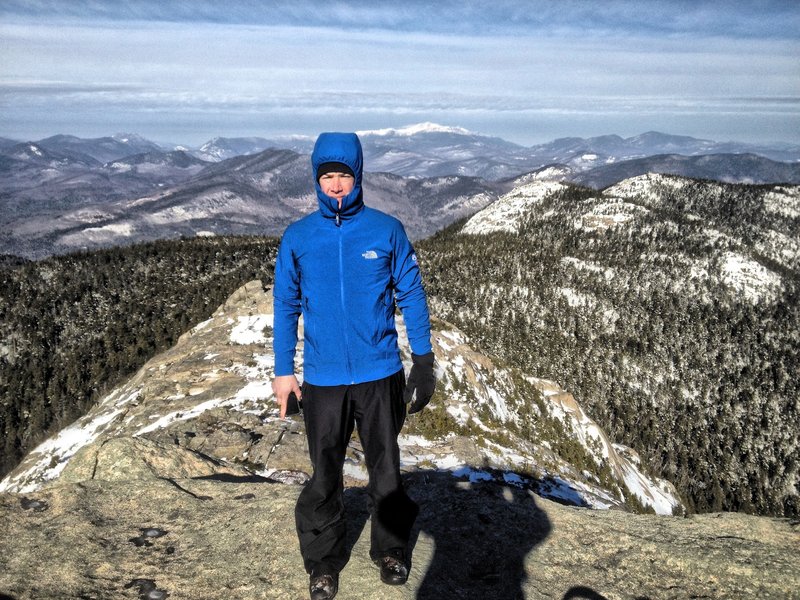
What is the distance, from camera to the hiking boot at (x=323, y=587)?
5.35 m

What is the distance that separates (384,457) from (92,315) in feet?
438

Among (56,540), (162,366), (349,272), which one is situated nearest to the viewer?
(349,272)

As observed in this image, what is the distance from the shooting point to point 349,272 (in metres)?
5.49

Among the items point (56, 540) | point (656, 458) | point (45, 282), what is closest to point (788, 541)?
point (56, 540)

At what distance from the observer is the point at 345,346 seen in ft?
18.3

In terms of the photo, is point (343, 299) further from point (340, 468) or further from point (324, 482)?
point (324, 482)

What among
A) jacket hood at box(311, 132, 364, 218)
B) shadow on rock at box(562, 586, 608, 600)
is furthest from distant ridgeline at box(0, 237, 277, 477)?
shadow on rock at box(562, 586, 608, 600)

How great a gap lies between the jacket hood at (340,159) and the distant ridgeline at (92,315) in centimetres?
8505

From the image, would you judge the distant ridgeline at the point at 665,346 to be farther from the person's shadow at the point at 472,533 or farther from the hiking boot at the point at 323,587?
the hiking boot at the point at 323,587

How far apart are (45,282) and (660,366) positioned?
19048cm

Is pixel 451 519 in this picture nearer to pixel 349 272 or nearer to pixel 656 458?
pixel 349 272

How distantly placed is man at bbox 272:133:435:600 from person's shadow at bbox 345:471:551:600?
2.88 feet

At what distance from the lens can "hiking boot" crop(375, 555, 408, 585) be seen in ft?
18.3

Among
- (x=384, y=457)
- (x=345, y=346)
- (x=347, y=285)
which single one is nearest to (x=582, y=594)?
(x=384, y=457)
